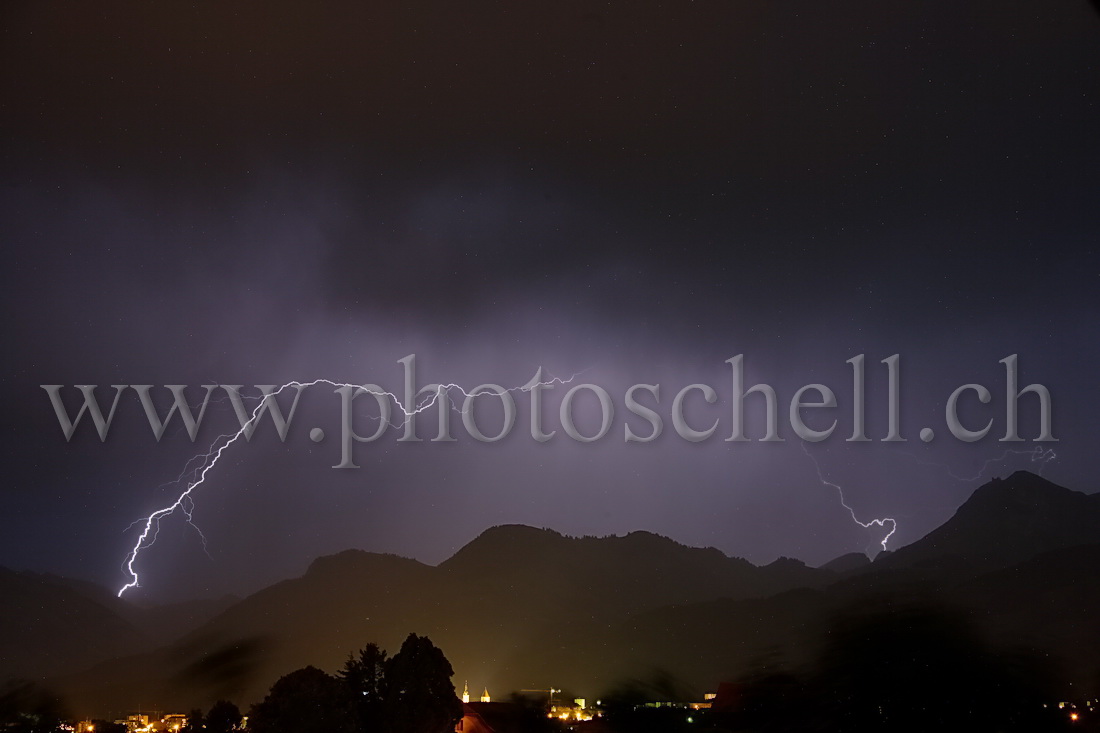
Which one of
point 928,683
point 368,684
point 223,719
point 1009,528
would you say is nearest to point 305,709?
point 368,684

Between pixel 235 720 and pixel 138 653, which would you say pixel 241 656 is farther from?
pixel 235 720

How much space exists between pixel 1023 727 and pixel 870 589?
Result: 2421 cm

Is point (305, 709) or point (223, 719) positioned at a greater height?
point (305, 709)

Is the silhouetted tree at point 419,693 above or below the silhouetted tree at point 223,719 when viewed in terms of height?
above

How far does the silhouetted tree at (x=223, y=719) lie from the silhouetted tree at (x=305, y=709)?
23.1ft

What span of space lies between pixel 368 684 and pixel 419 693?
1.61 meters

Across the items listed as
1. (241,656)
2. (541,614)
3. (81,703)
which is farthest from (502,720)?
(541,614)

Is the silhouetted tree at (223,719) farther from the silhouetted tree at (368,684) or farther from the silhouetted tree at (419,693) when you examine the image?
the silhouetted tree at (419,693)

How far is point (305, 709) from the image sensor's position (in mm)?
24656

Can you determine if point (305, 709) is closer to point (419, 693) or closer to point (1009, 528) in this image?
point (419, 693)

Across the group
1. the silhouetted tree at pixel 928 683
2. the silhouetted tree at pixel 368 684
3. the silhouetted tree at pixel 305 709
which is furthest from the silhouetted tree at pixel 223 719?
the silhouetted tree at pixel 928 683

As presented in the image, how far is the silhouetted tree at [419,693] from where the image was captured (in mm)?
27859

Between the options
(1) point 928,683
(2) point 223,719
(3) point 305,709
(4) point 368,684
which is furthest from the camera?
(2) point 223,719

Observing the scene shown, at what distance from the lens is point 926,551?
52969 mm
